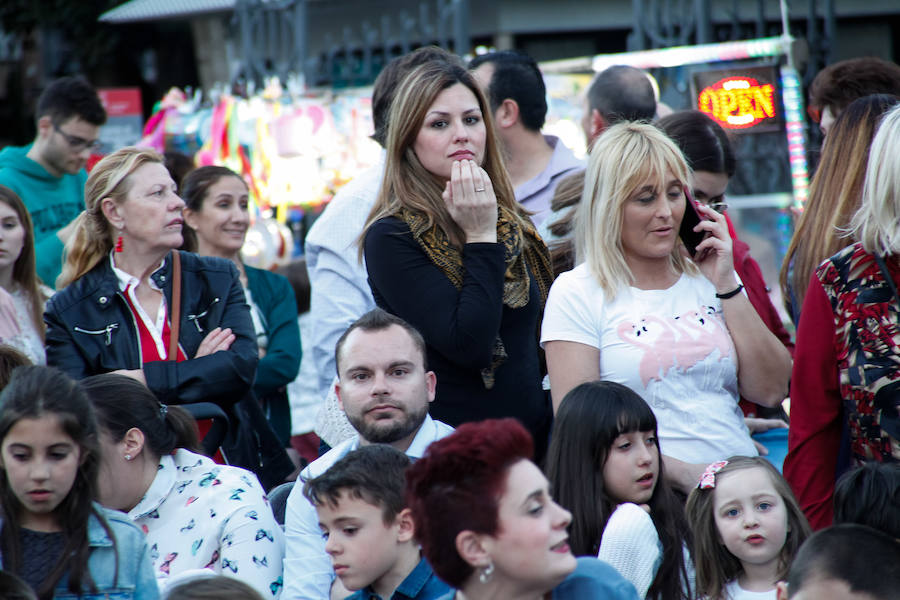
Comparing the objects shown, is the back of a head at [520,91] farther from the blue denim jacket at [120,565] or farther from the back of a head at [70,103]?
the blue denim jacket at [120,565]

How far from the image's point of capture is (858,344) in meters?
3.15

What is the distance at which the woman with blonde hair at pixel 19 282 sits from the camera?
4727mm

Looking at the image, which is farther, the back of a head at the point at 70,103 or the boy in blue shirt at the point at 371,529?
the back of a head at the point at 70,103

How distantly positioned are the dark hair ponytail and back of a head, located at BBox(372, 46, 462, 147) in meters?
1.22

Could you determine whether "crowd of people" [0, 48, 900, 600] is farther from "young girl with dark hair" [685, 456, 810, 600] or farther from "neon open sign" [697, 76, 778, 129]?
"neon open sign" [697, 76, 778, 129]

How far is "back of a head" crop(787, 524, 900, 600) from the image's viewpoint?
264 centimetres

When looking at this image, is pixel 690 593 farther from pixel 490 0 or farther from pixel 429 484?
pixel 490 0

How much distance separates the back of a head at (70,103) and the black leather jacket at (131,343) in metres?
2.15

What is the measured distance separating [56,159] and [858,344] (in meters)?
4.43

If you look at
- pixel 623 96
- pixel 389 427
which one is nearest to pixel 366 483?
pixel 389 427

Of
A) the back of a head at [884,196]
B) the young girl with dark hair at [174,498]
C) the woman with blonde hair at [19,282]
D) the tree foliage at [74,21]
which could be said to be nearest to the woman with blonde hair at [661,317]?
the back of a head at [884,196]

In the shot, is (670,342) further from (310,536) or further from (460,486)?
(460,486)

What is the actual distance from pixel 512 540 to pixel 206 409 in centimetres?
204

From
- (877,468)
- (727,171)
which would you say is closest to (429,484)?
(877,468)
